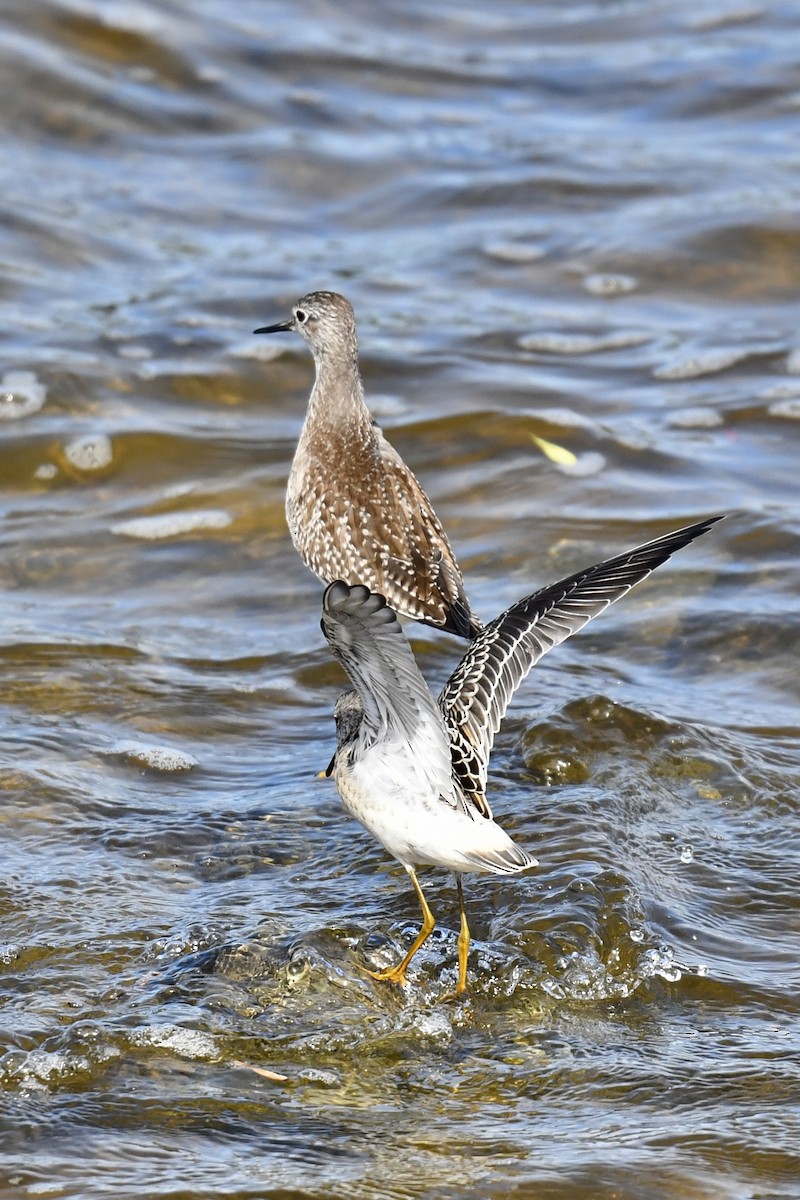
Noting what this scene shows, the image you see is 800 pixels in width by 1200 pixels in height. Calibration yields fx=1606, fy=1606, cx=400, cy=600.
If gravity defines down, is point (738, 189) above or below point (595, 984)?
above

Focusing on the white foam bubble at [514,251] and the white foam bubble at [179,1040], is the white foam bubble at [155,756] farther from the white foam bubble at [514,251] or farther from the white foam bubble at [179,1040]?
the white foam bubble at [514,251]

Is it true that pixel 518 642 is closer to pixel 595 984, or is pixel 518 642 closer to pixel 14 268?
pixel 595 984

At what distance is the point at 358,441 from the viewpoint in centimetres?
578

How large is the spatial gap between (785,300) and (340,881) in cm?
547

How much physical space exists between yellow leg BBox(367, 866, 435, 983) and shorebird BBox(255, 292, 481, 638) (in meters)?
1.15

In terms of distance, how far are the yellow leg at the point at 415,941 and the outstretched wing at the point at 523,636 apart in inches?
11.7

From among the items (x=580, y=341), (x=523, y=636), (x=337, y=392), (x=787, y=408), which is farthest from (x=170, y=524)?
(x=787, y=408)

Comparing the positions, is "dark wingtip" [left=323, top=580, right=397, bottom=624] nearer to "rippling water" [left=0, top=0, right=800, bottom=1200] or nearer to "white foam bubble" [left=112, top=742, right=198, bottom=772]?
"rippling water" [left=0, top=0, right=800, bottom=1200]

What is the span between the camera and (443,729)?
12.4 feet

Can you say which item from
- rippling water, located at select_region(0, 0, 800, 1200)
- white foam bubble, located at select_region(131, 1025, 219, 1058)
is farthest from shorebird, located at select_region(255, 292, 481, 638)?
white foam bubble, located at select_region(131, 1025, 219, 1058)

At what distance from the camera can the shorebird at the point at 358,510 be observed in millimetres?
5203

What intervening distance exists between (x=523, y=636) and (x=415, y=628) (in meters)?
1.89

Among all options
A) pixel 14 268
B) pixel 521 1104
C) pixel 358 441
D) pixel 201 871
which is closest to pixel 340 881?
pixel 201 871

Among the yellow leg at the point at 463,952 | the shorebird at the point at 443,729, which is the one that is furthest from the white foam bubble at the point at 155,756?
the yellow leg at the point at 463,952
